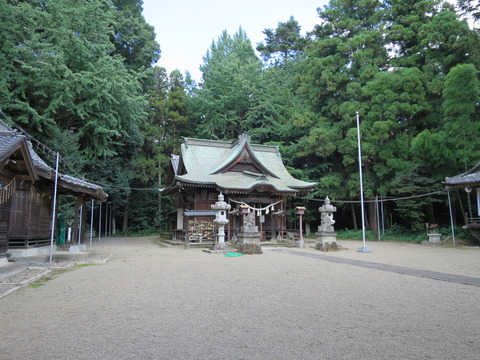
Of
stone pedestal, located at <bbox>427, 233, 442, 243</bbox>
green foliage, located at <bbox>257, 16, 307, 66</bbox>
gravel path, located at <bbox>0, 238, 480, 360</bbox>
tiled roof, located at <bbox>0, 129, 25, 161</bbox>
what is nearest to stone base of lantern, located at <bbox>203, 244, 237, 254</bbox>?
gravel path, located at <bbox>0, 238, 480, 360</bbox>

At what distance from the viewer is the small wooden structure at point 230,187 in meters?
16.9

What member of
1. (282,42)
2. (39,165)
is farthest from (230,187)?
(282,42)

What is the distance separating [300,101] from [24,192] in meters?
22.0

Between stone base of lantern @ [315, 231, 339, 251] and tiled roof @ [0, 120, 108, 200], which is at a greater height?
tiled roof @ [0, 120, 108, 200]

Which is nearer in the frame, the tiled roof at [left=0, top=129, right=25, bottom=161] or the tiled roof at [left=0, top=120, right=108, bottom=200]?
the tiled roof at [left=0, top=129, right=25, bottom=161]

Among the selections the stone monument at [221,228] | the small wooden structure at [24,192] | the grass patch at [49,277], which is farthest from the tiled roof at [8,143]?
the stone monument at [221,228]

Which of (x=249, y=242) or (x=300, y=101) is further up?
(x=300, y=101)

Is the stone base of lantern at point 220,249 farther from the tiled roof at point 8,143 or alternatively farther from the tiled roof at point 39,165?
the tiled roof at point 8,143

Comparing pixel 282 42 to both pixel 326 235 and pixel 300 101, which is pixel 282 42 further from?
pixel 326 235

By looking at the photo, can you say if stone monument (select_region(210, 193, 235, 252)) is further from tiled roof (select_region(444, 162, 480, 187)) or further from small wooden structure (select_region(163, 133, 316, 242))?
tiled roof (select_region(444, 162, 480, 187))

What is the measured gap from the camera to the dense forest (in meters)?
16.5

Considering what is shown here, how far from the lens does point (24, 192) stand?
10.5 m

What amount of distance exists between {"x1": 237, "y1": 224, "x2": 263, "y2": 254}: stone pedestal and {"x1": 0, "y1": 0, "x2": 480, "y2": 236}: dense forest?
9.77 m

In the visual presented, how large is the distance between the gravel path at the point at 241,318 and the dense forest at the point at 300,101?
13125mm
